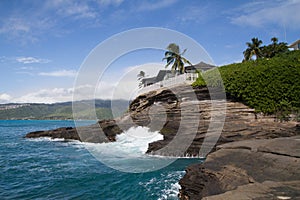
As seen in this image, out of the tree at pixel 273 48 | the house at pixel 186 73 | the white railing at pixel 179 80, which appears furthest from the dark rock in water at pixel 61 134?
the tree at pixel 273 48

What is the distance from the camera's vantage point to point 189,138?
20031 millimetres

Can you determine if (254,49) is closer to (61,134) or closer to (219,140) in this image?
(219,140)

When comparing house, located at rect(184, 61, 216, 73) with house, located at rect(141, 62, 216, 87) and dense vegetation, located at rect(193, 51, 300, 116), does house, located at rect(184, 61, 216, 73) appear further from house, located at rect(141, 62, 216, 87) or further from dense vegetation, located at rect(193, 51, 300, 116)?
dense vegetation, located at rect(193, 51, 300, 116)

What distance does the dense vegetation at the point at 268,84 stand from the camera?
1988cm

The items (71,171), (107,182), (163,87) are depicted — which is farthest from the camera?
(163,87)

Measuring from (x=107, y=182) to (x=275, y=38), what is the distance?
141 feet

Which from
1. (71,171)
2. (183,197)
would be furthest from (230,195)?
(71,171)

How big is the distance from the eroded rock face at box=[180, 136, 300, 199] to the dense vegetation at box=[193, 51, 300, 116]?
1168 cm

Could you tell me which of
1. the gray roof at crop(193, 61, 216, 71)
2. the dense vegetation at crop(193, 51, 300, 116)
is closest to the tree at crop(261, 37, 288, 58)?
the gray roof at crop(193, 61, 216, 71)

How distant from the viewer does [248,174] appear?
7.12 m

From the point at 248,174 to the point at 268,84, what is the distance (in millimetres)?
16048

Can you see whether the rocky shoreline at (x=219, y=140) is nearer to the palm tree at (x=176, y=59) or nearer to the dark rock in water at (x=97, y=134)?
the dark rock in water at (x=97, y=134)

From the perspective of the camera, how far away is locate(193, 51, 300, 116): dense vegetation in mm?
19875

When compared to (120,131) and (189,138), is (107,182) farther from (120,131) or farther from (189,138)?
(120,131)
